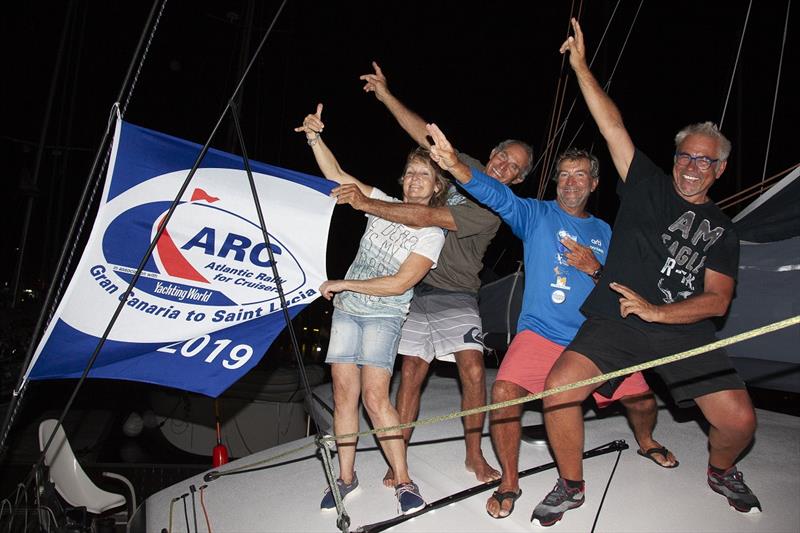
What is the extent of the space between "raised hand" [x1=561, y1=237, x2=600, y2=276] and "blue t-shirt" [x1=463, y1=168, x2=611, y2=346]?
54 millimetres

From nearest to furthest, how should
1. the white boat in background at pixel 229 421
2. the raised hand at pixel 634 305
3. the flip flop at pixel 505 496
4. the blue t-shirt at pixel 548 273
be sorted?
the raised hand at pixel 634 305
the flip flop at pixel 505 496
the blue t-shirt at pixel 548 273
the white boat in background at pixel 229 421

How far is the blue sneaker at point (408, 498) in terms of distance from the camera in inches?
93.4

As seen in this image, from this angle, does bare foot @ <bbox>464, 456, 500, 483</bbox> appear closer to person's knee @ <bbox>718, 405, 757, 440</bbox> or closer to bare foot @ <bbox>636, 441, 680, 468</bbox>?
bare foot @ <bbox>636, 441, 680, 468</bbox>

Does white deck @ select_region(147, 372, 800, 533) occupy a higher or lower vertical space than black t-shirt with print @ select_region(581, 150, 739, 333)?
lower

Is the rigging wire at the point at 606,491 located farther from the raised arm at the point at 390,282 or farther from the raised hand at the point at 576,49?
the raised hand at the point at 576,49

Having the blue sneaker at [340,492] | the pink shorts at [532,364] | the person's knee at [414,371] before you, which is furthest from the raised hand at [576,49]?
the blue sneaker at [340,492]

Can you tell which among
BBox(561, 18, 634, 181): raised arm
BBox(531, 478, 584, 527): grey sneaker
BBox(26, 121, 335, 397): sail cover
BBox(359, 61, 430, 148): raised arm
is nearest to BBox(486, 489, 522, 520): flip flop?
BBox(531, 478, 584, 527): grey sneaker

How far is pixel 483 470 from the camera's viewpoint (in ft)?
8.94

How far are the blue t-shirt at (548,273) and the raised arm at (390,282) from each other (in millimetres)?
418

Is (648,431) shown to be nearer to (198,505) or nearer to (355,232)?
(198,505)

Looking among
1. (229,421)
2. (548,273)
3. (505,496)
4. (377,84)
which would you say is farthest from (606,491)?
(229,421)

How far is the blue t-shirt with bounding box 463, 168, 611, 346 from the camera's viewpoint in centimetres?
255

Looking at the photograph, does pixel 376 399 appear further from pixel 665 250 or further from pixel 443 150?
pixel 665 250

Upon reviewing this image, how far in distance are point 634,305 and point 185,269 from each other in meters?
1.83
